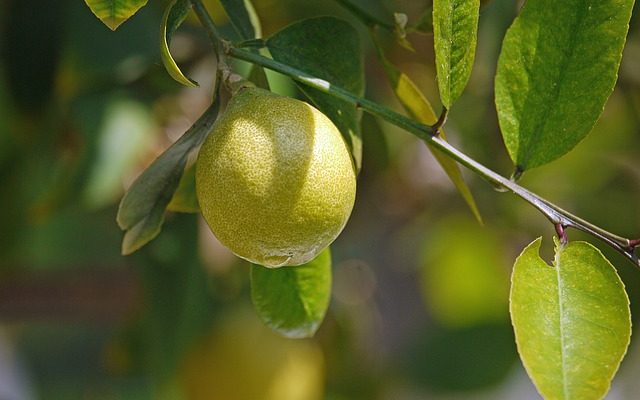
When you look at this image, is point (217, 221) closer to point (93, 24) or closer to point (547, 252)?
point (93, 24)

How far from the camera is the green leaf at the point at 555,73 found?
19.4 inches

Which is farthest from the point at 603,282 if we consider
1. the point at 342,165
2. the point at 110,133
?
the point at 110,133

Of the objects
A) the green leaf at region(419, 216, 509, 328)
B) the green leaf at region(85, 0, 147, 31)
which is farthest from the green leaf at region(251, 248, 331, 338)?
the green leaf at region(419, 216, 509, 328)

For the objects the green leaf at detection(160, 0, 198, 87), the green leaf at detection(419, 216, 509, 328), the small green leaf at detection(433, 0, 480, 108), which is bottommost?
the green leaf at detection(419, 216, 509, 328)

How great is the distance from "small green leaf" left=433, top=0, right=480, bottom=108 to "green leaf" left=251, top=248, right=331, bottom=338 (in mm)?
147

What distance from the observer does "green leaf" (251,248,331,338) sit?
58cm

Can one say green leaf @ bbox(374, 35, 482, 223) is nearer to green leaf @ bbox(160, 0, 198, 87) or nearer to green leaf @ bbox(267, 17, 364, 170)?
green leaf @ bbox(267, 17, 364, 170)

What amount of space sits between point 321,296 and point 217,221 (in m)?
0.17

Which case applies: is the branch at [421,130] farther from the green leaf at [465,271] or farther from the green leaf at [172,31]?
the green leaf at [465,271]

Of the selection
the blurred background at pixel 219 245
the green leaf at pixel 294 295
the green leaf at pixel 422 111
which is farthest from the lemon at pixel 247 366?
the green leaf at pixel 422 111

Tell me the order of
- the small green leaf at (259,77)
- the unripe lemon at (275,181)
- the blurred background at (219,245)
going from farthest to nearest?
the blurred background at (219,245), the small green leaf at (259,77), the unripe lemon at (275,181)

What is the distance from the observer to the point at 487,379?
1328 mm

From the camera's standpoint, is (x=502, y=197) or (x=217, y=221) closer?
(x=217, y=221)

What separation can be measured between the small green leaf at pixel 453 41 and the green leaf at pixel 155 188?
118mm
